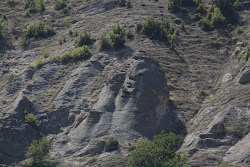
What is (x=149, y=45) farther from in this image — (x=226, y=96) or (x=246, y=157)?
(x=246, y=157)

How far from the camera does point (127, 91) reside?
4753 centimetres

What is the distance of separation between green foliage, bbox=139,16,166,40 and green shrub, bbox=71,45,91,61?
7947 mm

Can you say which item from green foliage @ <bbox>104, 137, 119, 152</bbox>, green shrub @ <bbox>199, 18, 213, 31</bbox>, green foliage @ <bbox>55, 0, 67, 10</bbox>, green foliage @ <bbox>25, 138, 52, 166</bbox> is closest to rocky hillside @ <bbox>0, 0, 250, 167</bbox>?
green foliage @ <bbox>104, 137, 119, 152</bbox>

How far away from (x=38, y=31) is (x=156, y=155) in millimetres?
33309

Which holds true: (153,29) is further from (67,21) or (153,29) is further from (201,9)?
(67,21)

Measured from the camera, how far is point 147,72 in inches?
1908

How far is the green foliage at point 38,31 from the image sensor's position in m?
66.4

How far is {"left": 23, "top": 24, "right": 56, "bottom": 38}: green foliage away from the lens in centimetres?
6644

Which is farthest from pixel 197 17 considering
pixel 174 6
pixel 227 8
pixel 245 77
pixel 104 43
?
pixel 245 77

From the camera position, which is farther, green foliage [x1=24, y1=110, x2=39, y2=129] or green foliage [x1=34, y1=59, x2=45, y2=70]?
green foliage [x1=34, y1=59, x2=45, y2=70]

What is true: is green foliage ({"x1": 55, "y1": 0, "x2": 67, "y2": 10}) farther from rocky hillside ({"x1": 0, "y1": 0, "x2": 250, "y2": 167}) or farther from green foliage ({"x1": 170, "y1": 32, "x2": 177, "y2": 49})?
green foliage ({"x1": 170, "y1": 32, "x2": 177, "y2": 49})

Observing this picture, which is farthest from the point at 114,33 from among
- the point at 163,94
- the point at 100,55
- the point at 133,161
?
the point at 133,161

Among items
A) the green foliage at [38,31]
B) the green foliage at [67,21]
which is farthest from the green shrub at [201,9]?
the green foliage at [38,31]

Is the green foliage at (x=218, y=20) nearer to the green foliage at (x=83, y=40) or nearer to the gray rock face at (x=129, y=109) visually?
the green foliage at (x=83, y=40)
